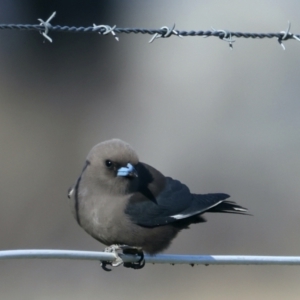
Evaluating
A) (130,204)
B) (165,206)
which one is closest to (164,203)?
(165,206)

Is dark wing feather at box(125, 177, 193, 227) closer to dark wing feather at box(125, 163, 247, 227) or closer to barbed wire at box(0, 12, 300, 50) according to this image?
dark wing feather at box(125, 163, 247, 227)

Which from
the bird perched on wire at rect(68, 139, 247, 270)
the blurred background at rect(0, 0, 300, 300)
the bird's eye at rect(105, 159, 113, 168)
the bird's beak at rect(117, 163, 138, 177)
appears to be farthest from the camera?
the blurred background at rect(0, 0, 300, 300)

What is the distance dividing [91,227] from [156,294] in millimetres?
5219

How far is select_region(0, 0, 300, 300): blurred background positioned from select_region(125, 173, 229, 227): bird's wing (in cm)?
483

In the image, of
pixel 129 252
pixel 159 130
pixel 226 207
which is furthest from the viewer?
pixel 159 130

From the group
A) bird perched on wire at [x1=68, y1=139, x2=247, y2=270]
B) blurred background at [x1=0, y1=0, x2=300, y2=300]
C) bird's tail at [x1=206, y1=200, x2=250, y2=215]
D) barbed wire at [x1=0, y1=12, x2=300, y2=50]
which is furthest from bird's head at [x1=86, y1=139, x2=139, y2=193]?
blurred background at [x1=0, y1=0, x2=300, y2=300]

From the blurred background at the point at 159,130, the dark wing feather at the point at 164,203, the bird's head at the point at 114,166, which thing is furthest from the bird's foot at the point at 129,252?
the blurred background at the point at 159,130

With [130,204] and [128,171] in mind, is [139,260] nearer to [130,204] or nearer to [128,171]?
[130,204]

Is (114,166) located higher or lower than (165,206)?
higher

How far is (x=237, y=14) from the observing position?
14.9 metres

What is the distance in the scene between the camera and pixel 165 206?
533 centimetres

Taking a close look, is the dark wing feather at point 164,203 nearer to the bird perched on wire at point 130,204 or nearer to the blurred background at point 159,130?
the bird perched on wire at point 130,204

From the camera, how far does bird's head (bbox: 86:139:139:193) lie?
522 cm

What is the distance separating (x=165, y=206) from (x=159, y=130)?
332 inches
